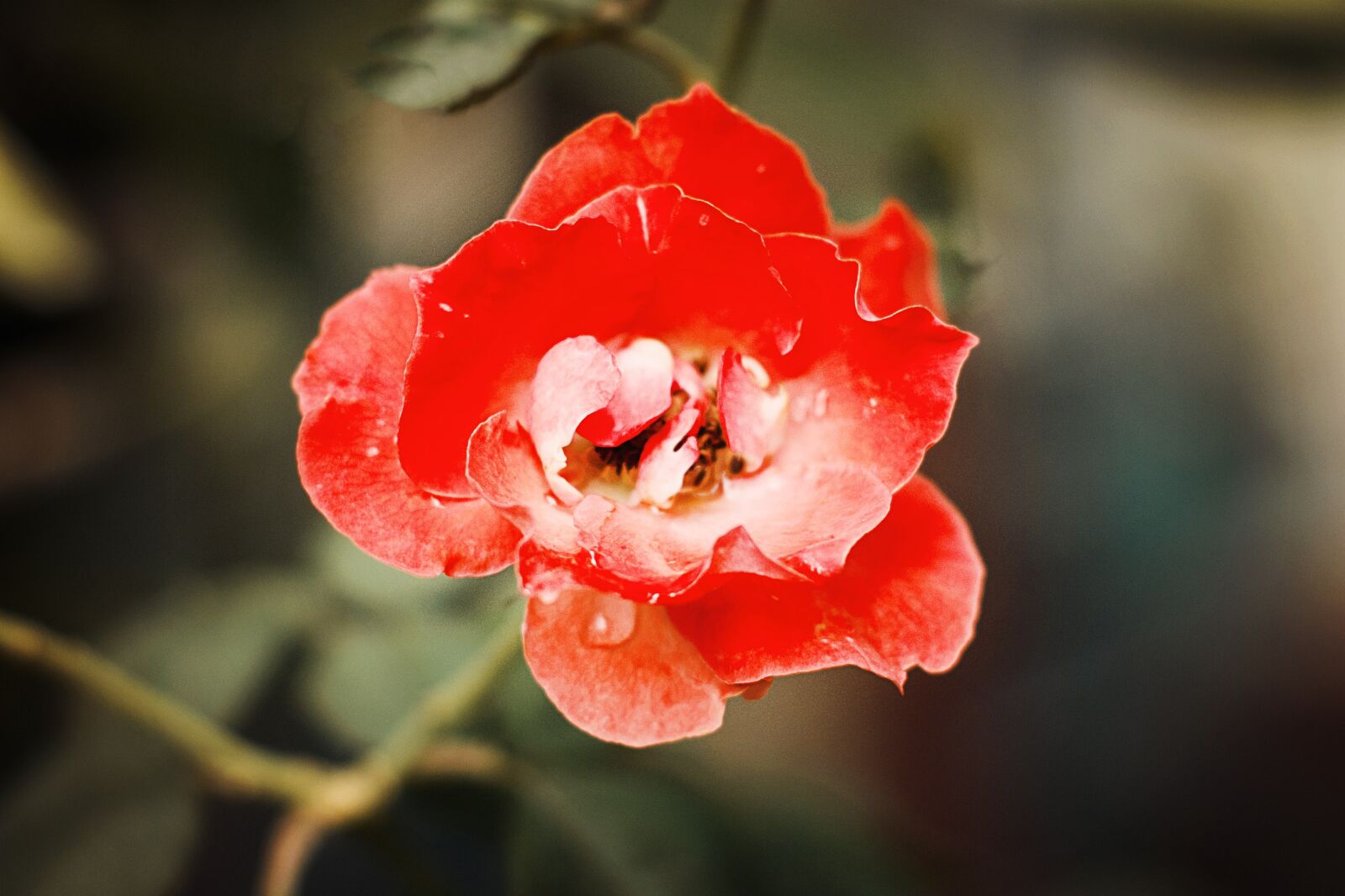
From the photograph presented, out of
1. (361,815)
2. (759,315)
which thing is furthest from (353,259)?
(759,315)

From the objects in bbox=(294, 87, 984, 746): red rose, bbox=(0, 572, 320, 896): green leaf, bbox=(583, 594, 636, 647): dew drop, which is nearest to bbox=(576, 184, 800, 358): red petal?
bbox=(294, 87, 984, 746): red rose

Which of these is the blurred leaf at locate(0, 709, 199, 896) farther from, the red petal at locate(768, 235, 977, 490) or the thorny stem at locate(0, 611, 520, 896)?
the red petal at locate(768, 235, 977, 490)

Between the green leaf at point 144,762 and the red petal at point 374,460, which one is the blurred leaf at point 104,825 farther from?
the red petal at point 374,460

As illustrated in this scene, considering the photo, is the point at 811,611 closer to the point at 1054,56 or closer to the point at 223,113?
the point at 223,113

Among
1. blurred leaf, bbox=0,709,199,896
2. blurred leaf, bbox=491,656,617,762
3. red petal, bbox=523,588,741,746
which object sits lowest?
blurred leaf, bbox=0,709,199,896

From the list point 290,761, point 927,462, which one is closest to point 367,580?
point 290,761

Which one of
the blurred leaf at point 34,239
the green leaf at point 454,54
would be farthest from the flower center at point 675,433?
the blurred leaf at point 34,239
